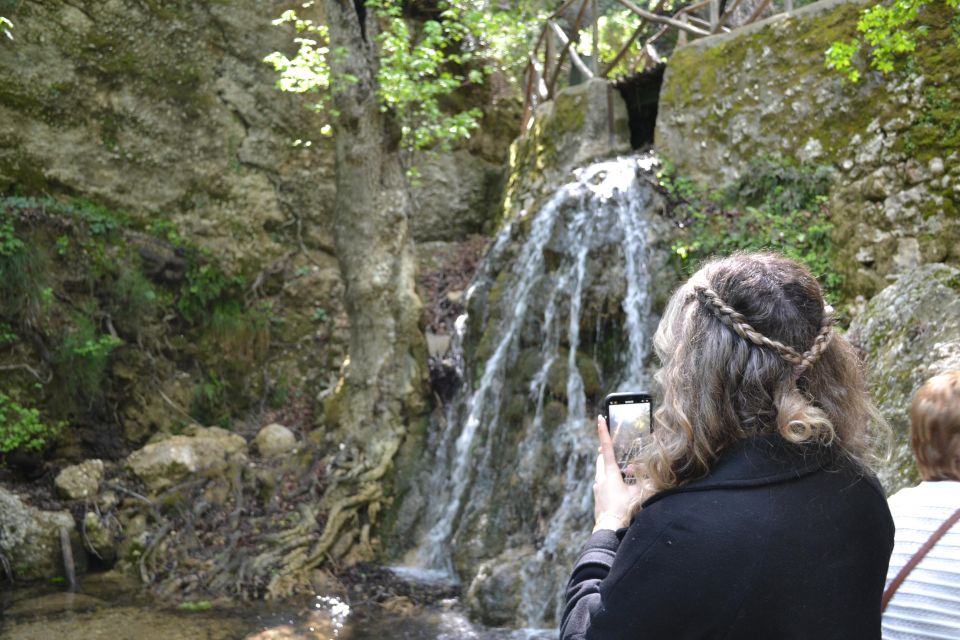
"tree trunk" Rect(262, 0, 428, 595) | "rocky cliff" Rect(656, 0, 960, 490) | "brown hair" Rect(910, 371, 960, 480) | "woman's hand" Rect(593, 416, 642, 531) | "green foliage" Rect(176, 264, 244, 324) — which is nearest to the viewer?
"woman's hand" Rect(593, 416, 642, 531)

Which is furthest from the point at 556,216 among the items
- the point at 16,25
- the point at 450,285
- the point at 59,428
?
the point at 16,25

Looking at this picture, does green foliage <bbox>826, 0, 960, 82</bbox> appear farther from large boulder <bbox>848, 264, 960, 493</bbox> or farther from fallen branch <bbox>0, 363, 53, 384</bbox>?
fallen branch <bbox>0, 363, 53, 384</bbox>

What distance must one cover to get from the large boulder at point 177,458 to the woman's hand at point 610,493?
6.38 m

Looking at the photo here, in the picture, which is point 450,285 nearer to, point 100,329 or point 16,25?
point 100,329

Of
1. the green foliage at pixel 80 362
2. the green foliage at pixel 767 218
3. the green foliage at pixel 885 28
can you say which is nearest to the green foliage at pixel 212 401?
the green foliage at pixel 80 362

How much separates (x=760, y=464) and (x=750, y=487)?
0.15 ft

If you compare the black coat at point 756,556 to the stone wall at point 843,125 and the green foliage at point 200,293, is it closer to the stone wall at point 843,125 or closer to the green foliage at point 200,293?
the stone wall at point 843,125

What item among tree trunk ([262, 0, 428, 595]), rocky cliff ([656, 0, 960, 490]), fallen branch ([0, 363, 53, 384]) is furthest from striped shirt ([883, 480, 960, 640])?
fallen branch ([0, 363, 53, 384])

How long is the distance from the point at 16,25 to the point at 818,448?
Result: 32.2 ft

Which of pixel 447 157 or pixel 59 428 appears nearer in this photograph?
pixel 59 428

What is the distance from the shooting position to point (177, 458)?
7379 mm

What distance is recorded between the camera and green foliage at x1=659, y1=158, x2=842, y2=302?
6.42 meters

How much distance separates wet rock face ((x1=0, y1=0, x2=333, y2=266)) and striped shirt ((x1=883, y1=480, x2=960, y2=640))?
870 cm

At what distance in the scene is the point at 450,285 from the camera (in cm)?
1038
